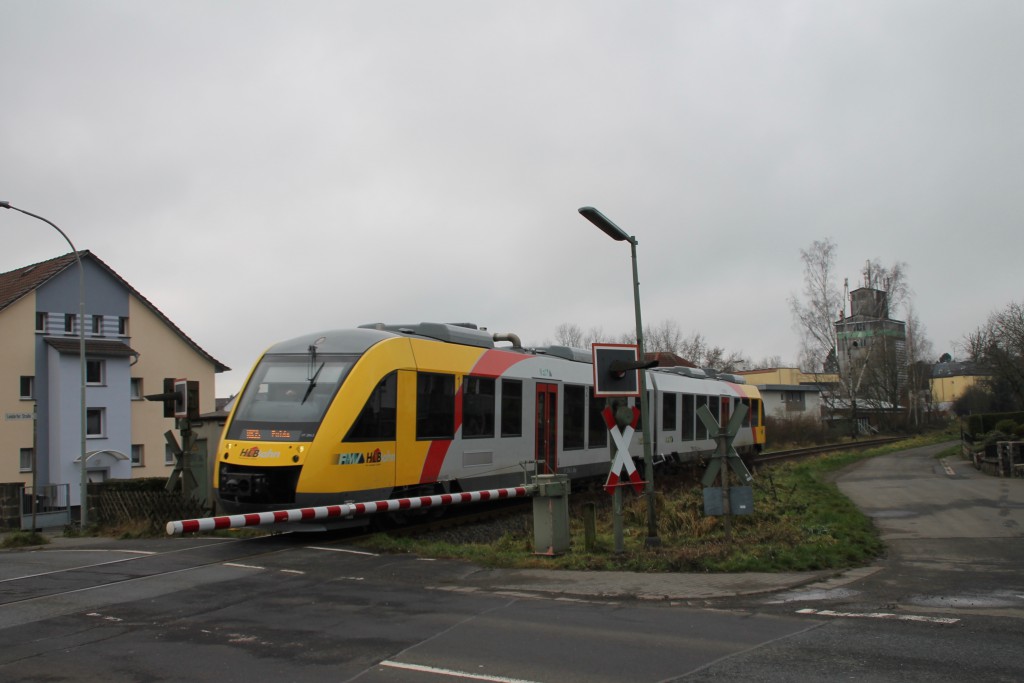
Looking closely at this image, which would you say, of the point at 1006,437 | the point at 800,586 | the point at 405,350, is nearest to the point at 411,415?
the point at 405,350

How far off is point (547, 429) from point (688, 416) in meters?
8.88

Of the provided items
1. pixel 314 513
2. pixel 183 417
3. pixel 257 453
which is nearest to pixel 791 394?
pixel 183 417

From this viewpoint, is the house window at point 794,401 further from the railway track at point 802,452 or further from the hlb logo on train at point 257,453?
the hlb logo on train at point 257,453

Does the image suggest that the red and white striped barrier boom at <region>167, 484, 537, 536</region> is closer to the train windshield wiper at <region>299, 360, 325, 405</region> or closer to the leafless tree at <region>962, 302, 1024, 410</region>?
the train windshield wiper at <region>299, 360, 325, 405</region>

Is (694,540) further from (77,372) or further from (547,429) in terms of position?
(77,372)

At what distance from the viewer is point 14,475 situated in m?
38.2

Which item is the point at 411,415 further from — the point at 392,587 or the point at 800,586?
the point at 800,586

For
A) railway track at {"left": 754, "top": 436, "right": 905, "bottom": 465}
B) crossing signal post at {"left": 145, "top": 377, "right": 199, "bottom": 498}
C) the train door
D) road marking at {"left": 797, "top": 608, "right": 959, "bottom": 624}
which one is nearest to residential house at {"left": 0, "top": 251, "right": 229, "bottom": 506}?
crossing signal post at {"left": 145, "top": 377, "right": 199, "bottom": 498}

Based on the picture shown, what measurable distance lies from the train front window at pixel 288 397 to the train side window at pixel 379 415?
52 cm

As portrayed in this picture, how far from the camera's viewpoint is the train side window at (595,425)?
19.8 metres

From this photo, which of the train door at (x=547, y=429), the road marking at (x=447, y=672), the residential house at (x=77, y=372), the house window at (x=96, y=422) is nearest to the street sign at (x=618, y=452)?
the road marking at (x=447, y=672)

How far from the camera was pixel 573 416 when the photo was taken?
19.1m

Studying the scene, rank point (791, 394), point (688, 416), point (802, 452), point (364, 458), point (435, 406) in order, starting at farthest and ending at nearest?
1. point (791, 394)
2. point (802, 452)
3. point (688, 416)
4. point (435, 406)
5. point (364, 458)

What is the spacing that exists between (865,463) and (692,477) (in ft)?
34.5
